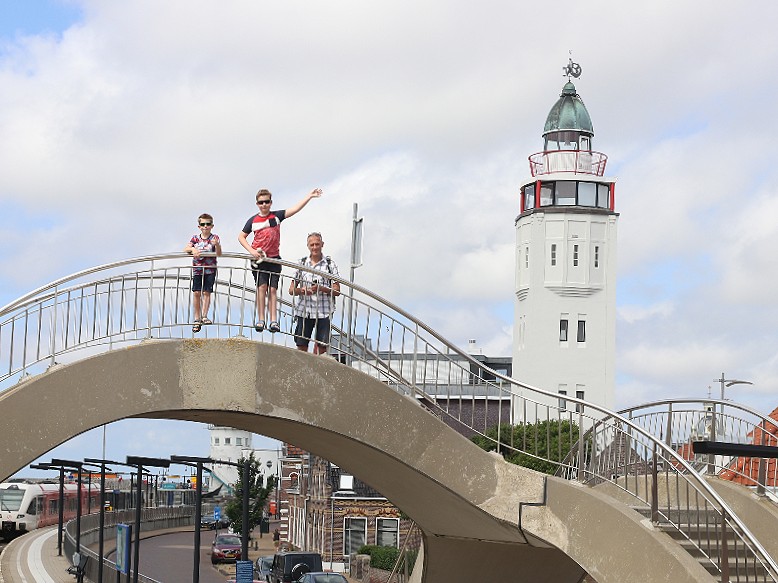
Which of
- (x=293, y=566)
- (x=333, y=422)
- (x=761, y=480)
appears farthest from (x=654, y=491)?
(x=293, y=566)

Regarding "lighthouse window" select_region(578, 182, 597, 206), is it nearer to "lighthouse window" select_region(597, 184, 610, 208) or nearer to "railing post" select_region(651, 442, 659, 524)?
"lighthouse window" select_region(597, 184, 610, 208)

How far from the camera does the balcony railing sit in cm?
7831

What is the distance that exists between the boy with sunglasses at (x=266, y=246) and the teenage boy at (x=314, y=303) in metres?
0.31

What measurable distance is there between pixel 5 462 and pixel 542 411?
54.2 metres

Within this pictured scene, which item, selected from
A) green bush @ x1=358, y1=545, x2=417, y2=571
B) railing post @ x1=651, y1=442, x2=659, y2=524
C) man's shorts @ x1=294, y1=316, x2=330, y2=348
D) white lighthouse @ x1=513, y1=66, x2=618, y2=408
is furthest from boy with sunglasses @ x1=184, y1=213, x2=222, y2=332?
white lighthouse @ x1=513, y1=66, x2=618, y2=408

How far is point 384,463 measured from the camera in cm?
1602

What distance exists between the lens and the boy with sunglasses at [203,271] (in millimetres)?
14977

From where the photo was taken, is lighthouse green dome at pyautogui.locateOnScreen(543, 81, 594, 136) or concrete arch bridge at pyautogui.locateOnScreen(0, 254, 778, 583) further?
lighthouse green dome at pyautogui.locateOnScreen(543, 81, 594, 136)

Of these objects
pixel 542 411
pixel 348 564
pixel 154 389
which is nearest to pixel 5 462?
pixel 154 389

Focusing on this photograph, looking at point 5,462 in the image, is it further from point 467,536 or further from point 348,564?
point 348,564

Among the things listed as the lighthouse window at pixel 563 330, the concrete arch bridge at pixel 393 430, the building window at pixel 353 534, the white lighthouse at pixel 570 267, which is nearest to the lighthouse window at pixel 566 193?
the white lighthouse at pixel 570 267

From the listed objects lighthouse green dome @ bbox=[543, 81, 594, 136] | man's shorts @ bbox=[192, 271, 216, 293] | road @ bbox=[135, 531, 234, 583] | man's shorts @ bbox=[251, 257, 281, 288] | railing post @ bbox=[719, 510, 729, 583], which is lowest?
road @ bbox=[135, 531, 234, 583]

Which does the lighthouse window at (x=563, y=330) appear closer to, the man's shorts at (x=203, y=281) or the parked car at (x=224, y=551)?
the parked car at (x=224, y=551)

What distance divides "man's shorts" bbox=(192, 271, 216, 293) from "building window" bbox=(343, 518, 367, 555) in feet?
138
